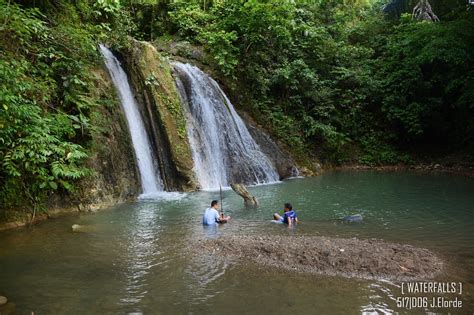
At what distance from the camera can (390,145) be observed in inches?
837

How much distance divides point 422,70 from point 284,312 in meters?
19.3

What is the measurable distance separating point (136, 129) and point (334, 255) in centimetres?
898

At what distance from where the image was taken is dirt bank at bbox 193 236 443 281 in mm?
5617

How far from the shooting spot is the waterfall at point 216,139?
1472 centimetres

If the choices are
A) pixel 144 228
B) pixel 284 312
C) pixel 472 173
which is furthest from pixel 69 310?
pixel 472 173

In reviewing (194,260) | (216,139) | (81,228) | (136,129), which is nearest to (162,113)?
(136,129)

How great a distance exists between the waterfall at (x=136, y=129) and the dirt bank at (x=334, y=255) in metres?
5.77

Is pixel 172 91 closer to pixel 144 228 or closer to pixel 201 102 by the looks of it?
pixel 201 102

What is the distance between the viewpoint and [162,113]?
13.6 metres

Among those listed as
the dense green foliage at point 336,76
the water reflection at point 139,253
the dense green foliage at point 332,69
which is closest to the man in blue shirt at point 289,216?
the water reflection at point 139,253

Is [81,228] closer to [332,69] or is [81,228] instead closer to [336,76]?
[336,76]

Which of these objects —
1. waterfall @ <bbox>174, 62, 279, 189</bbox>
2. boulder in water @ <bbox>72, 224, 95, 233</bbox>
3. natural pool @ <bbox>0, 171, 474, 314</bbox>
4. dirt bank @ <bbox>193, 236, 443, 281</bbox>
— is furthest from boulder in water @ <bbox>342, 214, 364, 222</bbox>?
waterfall @ <bbox>174, 62, 279, 189</bbox>

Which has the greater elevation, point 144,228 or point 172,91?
point 172,91

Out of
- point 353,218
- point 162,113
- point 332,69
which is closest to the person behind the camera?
point 353,218
